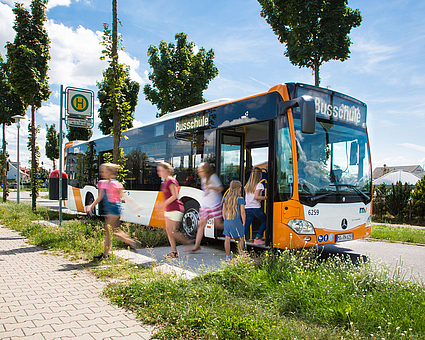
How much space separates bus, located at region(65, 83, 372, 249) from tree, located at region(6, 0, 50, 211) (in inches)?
285

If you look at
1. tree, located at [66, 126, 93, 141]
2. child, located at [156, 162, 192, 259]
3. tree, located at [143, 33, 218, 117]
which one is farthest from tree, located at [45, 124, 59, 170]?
child, located at [156, 162, 192, 259]

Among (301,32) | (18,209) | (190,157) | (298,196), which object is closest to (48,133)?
(18,209)

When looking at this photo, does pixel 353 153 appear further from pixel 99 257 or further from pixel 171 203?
pixel 99 257

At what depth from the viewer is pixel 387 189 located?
1792 cm

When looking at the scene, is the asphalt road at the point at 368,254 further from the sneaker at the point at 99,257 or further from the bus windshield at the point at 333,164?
the bus windshield at the point at 333,164

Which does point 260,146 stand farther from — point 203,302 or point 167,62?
point 167,62

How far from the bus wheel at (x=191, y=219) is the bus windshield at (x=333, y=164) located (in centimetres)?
317

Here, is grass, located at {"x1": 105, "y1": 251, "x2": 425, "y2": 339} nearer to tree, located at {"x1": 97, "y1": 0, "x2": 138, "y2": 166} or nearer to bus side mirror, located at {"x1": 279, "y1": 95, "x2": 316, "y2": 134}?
bus side mirror, located at {"x1": 279, "y1": 95, "x2": 316, "y2": 134}

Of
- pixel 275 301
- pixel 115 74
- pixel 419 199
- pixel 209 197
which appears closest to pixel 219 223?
pixel 209 197

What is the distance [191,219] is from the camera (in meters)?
8.45

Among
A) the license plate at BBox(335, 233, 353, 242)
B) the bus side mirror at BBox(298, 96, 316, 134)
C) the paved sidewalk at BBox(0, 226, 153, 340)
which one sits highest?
the bus side mirror at BBox(298, 96, 316, 134)

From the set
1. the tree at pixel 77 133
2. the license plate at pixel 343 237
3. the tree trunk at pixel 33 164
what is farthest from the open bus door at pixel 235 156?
the tree at pixel 77 133

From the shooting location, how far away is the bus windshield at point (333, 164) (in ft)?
19.7

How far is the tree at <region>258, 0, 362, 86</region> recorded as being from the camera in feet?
49.1
